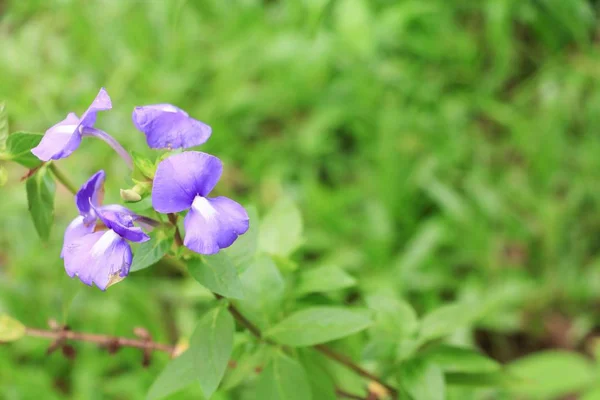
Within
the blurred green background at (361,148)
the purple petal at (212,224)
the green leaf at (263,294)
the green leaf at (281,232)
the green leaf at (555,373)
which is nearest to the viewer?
the purple petal at (212,224)

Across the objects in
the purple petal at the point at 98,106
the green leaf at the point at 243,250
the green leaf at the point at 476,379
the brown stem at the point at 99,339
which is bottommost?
the green leaf at the point at 476,379

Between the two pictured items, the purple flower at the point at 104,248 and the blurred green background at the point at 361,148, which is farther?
the blurred green background at the point at 361,148

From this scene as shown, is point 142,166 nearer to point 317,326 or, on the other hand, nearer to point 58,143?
point 58,143

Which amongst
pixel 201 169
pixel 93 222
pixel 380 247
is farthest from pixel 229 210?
pixel 380 247

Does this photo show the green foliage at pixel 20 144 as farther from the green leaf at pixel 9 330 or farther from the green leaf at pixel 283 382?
the green leaf at pixel 283 382

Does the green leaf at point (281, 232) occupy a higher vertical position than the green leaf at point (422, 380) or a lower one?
higher

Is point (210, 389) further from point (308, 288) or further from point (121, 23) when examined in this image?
point (121, 23)

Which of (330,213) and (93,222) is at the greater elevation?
(93,222)

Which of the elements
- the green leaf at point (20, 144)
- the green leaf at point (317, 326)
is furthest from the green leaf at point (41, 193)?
the green leaf at point (317, 326)
